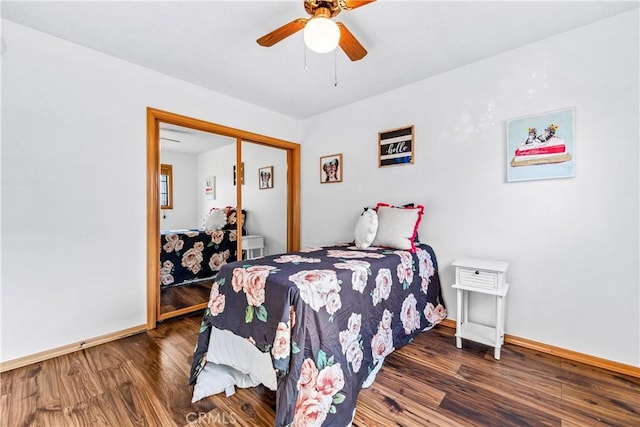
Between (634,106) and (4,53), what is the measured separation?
427 cm

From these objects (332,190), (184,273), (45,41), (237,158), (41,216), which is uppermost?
(45,41)

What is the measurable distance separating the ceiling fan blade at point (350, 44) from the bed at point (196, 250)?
7.33 ft

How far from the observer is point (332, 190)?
3.60 m

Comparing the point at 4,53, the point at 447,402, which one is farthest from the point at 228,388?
the point at 4,53

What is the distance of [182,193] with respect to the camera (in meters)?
2.96

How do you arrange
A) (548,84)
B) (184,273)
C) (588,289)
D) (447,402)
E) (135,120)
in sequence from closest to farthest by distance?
(447,402) < (588,289) < (548,84) < (135,120) < (184,273)

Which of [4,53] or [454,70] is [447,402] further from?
[4,53]

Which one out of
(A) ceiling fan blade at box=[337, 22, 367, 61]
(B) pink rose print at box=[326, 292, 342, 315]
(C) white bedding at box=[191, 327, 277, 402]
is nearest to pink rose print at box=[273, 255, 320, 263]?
(B) pink rose print at box=[326, 292, 342, 315]

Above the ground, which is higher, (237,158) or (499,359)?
(237,158)

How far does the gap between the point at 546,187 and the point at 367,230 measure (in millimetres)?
1425

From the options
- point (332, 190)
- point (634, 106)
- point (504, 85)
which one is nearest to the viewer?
point (634, 106)

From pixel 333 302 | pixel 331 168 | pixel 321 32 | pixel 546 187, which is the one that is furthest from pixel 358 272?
pixel 331 168

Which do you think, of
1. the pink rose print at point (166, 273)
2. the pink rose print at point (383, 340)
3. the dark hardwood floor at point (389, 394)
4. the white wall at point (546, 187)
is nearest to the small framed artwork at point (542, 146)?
the white wall at point (546, 187)

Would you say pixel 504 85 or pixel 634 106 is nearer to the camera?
pixel 634 106
